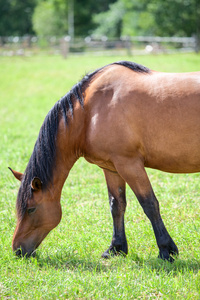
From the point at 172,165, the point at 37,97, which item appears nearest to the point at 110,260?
the point at 172,165

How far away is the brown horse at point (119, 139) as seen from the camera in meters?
3.66

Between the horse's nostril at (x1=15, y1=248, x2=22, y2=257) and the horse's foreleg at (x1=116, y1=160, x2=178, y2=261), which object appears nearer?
the horse's foreleg at (x1=116, y1=160, x2=178, y2=261)

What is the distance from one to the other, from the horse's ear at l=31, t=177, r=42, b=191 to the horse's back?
0.57 metres

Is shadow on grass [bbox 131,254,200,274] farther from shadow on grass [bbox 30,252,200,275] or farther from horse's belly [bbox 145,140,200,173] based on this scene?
horse's belly [bbox 145,140,200,173]

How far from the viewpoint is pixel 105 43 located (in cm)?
2820

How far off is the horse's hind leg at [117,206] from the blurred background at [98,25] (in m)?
21.6

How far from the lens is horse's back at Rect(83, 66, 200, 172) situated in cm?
362

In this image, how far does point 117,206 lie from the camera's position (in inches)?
165

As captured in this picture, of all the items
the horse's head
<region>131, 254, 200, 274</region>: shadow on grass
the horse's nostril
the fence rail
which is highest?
the horse's head

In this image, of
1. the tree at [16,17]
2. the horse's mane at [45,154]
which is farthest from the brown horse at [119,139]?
the tree at [16,17]

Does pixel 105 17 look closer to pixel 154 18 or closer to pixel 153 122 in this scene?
pixel 154 18

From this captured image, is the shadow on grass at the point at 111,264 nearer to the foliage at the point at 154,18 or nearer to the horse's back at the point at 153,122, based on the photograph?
the horse's back at the point at 153,122

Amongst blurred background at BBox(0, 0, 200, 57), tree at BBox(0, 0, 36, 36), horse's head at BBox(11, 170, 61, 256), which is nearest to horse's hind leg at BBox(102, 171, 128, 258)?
horse's head at BBox(11, 170, 61, 256)

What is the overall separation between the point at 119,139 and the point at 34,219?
1.13m
